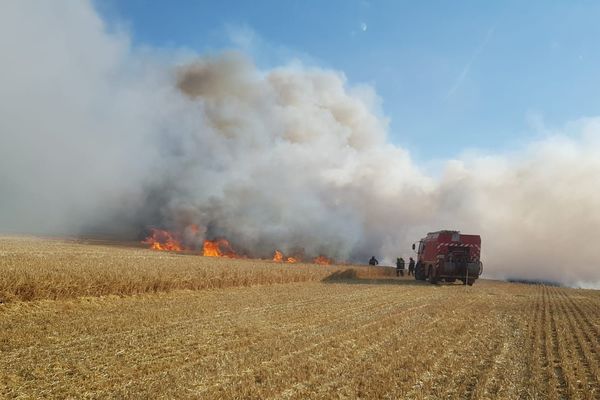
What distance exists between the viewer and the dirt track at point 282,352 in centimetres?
811

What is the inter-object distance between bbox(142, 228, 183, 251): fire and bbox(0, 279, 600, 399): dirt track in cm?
4952

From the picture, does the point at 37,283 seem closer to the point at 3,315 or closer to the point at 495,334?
the point at 3,315

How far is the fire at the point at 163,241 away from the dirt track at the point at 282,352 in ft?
162

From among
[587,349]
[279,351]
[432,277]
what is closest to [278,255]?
[432,277]

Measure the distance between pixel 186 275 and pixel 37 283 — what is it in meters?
8.30

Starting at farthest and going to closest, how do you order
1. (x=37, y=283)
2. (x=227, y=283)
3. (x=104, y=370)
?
(x=227, y=283)
(x=37, y=283)
(x=104, y=370)

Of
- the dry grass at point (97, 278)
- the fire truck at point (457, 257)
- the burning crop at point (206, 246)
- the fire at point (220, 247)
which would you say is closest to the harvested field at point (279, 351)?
the dry grass at point (97, 278)

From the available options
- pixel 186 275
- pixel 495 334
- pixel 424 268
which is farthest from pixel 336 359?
pixel 424 268

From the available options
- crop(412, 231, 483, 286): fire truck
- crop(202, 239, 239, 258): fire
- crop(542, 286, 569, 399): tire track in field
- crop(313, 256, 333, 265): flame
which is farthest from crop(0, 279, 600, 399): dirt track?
crop(313, 256, 333, 265): flame

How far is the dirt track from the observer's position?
8109 mm

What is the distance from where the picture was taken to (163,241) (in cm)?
6969

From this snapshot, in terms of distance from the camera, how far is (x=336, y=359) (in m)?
10.1

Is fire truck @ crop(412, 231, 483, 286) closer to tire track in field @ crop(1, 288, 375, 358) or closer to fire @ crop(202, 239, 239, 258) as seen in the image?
tire track in field @ crop(1, 288, 375, 358)

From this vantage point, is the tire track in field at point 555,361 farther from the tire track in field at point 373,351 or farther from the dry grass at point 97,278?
the dry grass at point 97,278
